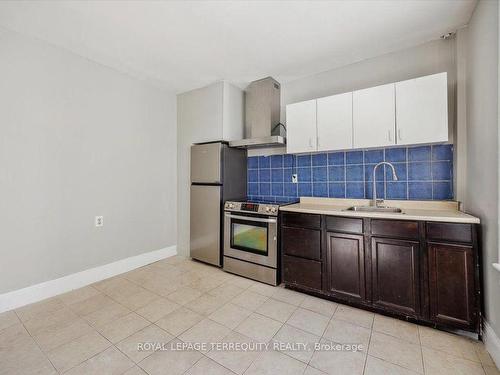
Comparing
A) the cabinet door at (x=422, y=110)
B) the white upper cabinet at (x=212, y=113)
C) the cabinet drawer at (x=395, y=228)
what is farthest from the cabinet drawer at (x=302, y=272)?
the white upper cabinet at (x=212, y=113)

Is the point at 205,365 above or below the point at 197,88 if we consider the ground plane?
below

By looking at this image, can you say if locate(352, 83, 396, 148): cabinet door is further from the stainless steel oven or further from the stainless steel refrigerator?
the stainless steel refrigerator

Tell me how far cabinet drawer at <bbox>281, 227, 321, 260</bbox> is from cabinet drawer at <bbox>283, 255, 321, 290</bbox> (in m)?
0.06

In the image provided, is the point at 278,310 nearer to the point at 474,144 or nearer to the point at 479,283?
the point at 479,283

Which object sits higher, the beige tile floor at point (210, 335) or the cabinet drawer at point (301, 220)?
the cabinet drawer at point (301, 220)

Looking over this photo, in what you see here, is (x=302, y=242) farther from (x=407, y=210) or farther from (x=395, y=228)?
(x=407, y=210)

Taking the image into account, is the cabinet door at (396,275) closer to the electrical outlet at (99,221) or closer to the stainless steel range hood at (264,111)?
the stainless steel range hood at (264,111)

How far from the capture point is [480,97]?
1680mm

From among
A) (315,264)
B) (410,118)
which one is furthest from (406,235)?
(410,118)

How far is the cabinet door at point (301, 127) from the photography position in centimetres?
251

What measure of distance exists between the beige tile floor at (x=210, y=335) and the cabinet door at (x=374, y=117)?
5.09 feet

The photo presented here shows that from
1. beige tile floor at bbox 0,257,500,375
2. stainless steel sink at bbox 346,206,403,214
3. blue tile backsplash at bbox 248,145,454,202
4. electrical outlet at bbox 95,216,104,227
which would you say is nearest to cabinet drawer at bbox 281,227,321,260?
beige tile floor at bbox 0,257,500,375

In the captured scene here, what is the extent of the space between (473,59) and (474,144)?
0.67 metres

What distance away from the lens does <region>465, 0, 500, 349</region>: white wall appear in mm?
1444
